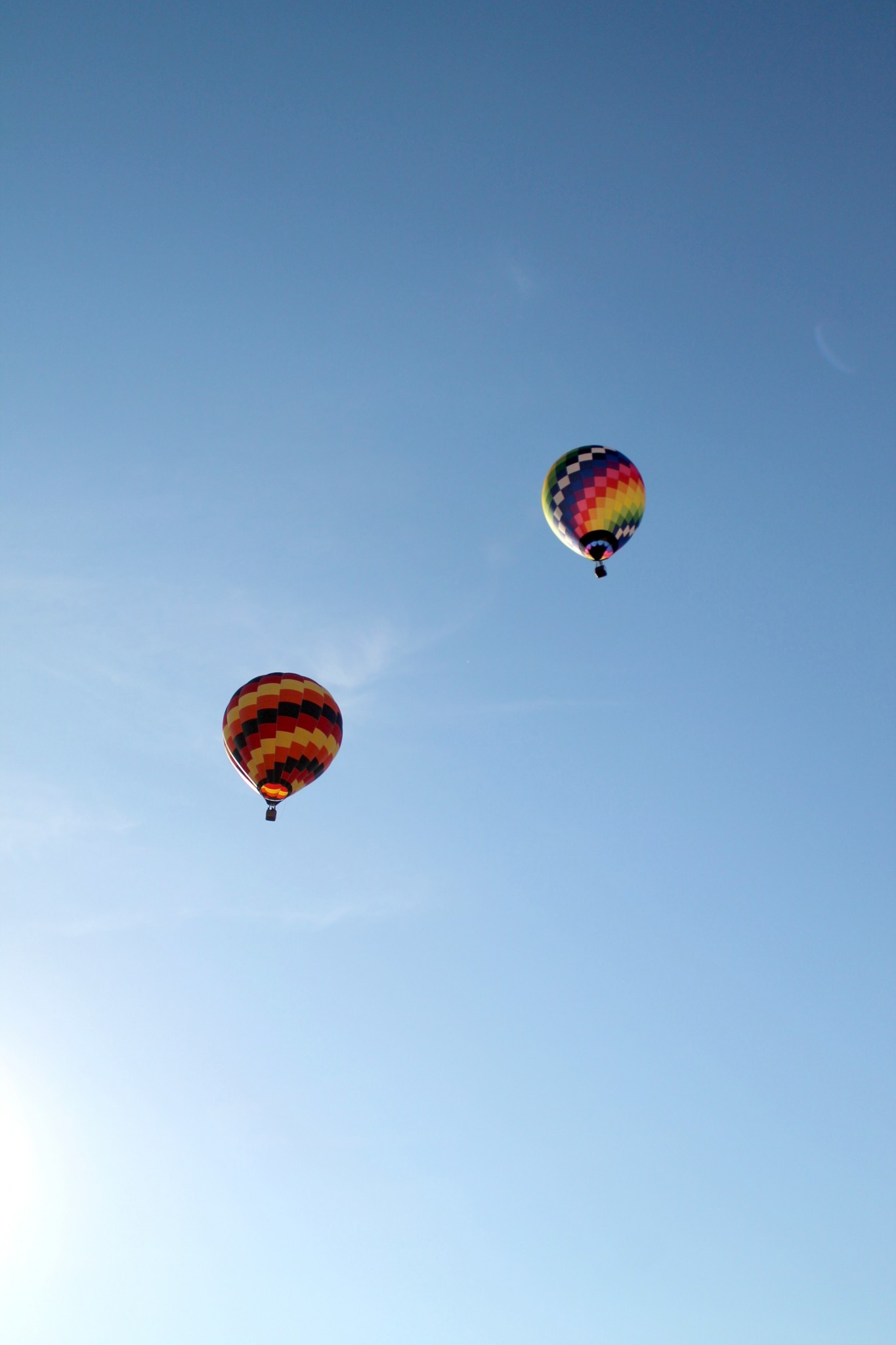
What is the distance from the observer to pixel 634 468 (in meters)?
30.0

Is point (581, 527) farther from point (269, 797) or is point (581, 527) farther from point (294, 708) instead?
point (269, 797)

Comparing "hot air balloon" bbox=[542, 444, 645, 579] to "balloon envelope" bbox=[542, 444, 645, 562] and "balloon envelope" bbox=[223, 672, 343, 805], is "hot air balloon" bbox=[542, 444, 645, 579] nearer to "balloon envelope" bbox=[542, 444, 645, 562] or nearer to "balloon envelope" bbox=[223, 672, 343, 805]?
"balloon envelope" bbox=[542, 444, 645, 562]

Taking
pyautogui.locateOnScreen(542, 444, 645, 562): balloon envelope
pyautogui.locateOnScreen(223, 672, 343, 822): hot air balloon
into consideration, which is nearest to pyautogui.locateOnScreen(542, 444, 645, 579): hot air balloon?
pyautogui.locateOnScreen(542, 444, 645, 562): balloon envelope

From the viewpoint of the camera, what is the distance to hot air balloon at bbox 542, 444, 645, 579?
2891 centimetres

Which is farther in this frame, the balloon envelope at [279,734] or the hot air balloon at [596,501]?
the hot air balloon at [596,501]

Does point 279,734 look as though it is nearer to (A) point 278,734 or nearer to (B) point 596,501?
(A) point 278,734

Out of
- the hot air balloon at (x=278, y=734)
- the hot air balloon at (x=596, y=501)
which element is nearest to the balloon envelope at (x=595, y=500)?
the hot air balloon at (x=596, y=501)

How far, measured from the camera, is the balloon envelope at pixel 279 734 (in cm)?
2566

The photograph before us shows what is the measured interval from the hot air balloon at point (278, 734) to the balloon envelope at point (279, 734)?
0.02m

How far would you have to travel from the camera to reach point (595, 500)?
29.0 metres

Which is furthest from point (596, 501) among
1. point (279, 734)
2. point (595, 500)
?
point (279, 734)

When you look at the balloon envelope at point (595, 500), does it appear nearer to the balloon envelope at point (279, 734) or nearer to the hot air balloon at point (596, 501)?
the hot air balloon at point (596, 501)

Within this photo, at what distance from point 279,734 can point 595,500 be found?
38.8 ft

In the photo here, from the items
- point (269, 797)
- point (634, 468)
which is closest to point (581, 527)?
point (634, 468)
